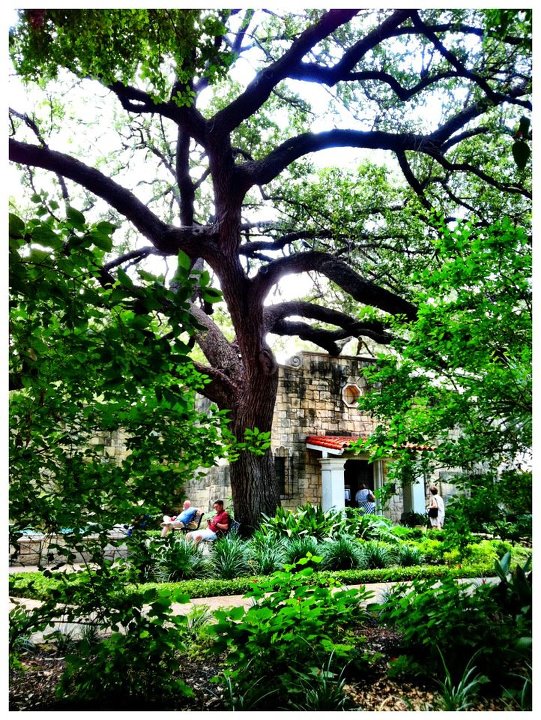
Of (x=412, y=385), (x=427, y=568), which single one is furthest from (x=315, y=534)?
(x=412, y=385)

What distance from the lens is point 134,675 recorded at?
2.97 m

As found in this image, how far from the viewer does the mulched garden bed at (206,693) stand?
9.64 feet

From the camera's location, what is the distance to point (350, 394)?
1474 cm

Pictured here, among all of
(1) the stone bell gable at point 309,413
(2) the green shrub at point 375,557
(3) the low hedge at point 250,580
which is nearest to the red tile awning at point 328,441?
(1) the stone bell gable at point 309,413

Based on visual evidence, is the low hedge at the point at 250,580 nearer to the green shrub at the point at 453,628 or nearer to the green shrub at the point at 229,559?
the green shrub at the point at 229,559

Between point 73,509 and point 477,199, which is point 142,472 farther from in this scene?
point 477,199

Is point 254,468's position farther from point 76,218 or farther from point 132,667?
point 76,218

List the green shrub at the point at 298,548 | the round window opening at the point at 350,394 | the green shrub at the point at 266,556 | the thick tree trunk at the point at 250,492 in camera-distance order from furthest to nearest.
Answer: the round window opening at the point at 350,394, the thick tree trunk at the point at 250,492, the green shrub at the point at 298,548, the green shrub at the point at 266,556

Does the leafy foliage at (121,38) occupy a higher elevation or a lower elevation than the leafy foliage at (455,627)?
higher

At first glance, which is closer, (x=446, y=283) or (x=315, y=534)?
(x=446, y=283)

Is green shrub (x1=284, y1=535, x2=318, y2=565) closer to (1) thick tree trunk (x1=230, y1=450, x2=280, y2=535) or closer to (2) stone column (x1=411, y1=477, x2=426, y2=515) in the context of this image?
(1) thick tree trunk (x1=230, y1=450, x2=280, y2=535)

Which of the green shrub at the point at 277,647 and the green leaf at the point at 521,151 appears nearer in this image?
the green leaf at the point at 521,151

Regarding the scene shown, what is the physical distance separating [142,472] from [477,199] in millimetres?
7840

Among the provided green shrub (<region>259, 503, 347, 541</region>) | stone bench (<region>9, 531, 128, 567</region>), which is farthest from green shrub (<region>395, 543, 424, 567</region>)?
stone bench (<region>9, 531, 128, 567</region>)
